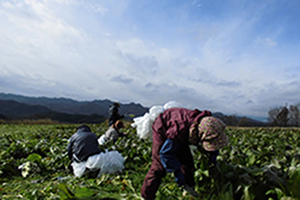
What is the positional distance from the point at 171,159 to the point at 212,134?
55 cm

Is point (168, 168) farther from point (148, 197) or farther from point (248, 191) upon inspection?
point (248, 191)

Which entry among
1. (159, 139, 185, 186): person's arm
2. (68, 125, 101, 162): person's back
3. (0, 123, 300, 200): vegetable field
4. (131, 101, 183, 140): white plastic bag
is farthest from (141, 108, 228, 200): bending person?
(68, 125, 101, 162): person's back

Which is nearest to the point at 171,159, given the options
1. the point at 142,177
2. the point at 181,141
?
the point at 181,141

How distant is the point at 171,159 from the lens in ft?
7.79

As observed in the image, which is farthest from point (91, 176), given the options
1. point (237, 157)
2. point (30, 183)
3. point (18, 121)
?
point (18, 121)

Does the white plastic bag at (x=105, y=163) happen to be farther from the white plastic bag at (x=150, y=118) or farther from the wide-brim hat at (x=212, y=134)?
the wide-brim hat at (x=212, y=134)

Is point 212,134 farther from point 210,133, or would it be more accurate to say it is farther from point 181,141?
point 181,141

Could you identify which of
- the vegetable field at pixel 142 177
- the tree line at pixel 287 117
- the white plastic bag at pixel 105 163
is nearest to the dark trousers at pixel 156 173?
the vegetable field at pixel 142 177

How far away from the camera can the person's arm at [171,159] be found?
2355 mm

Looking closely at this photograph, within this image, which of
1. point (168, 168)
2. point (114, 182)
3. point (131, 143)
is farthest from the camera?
point (131, 143)

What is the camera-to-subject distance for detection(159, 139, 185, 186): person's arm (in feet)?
7.73

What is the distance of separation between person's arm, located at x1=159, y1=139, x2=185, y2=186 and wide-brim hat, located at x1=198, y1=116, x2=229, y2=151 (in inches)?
13.8

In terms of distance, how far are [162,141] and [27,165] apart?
2.94 m

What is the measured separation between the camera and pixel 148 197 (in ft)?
8.34
